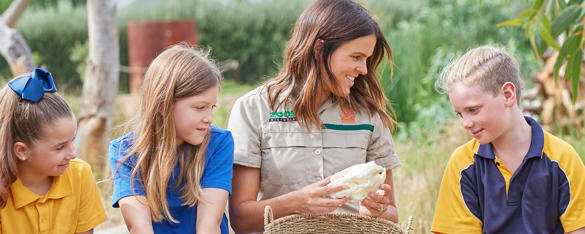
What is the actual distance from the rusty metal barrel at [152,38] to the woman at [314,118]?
6.42m

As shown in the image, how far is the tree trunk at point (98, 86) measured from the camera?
187 inches

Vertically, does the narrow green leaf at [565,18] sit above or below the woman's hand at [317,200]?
above

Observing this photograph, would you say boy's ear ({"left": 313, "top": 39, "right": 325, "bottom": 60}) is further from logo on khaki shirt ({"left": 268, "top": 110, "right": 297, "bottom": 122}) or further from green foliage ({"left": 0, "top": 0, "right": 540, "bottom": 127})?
green foliage ({"left": 0, "top": 0, "right": 540, "bottom": 127})

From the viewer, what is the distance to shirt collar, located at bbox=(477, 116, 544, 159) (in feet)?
7.94

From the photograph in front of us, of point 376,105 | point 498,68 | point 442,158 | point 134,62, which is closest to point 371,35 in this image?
point 376,105

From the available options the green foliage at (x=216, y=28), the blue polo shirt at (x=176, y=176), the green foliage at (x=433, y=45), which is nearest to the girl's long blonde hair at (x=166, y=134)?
the blue polo shirt at (x=176, y=176)

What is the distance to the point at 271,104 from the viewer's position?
2.78m

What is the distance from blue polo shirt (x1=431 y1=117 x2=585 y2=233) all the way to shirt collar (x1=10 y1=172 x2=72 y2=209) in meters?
1.50

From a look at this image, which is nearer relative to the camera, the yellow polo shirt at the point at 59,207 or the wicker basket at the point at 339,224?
the yellow polo shirt at the point at 59,207

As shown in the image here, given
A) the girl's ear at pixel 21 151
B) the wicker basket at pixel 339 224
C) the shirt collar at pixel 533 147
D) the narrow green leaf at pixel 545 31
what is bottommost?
the wicker basket at pixel 339 224

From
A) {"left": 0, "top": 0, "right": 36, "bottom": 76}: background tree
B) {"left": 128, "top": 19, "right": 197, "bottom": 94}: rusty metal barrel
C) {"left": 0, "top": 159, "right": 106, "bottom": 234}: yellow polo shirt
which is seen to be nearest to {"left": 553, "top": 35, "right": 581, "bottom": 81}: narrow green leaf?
{"left": 0, "top": 159, "right": 106, "bottom": 234}: yellow polo shirt

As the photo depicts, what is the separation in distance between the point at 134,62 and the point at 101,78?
4954 millimetres

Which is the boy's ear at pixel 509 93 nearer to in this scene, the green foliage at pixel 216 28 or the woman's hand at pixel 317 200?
the woman's hand at pixel 317 200

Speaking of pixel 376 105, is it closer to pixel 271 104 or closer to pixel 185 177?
pixel 271 104
